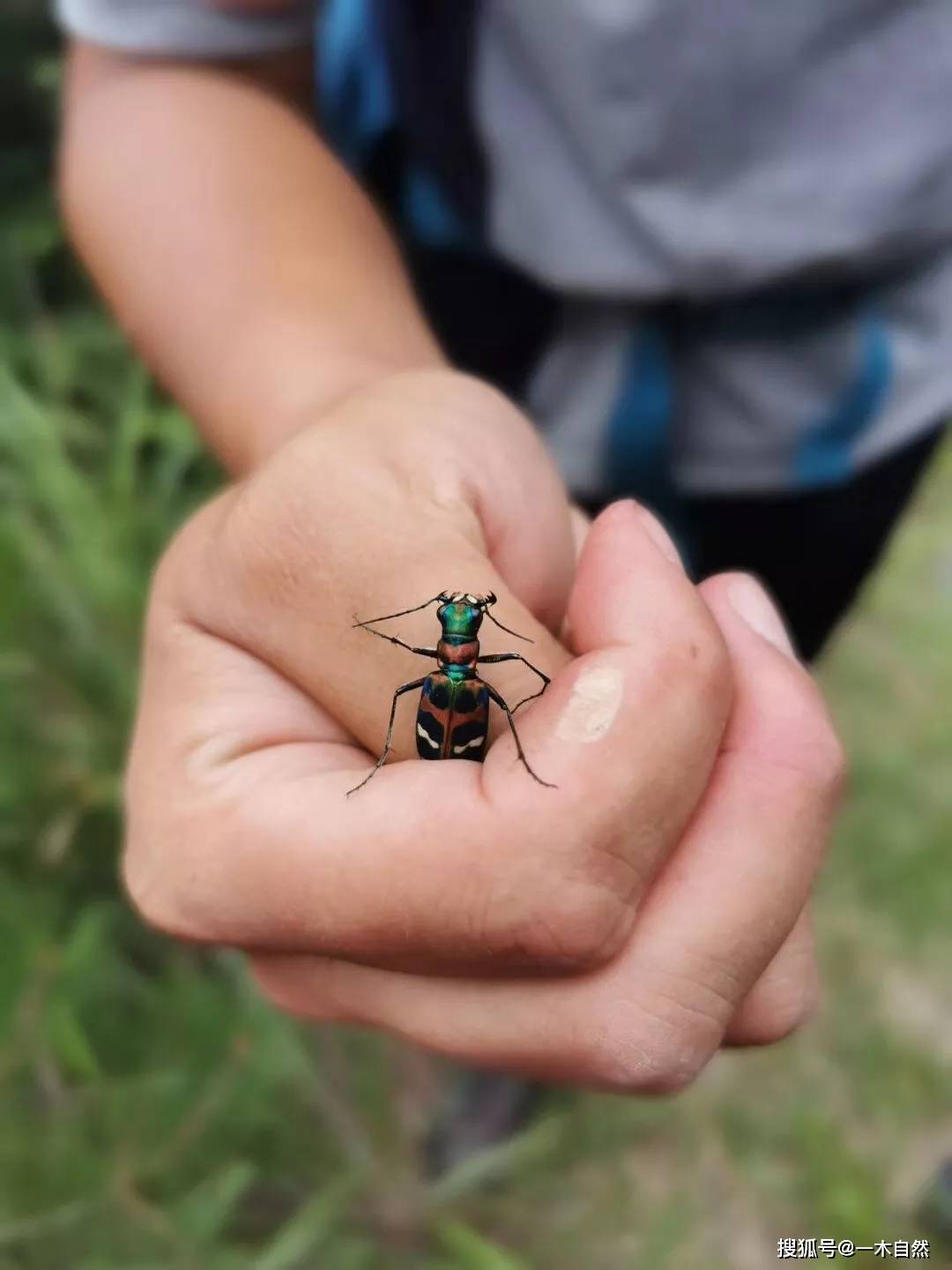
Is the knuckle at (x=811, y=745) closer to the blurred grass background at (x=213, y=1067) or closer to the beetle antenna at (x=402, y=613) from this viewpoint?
the beetle antenna at (x=402, y=613)

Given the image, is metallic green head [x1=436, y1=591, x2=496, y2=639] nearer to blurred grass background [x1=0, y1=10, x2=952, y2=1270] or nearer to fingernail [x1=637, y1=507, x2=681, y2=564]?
fingernail [x1=637, y1=507, x2=681, y2=564]

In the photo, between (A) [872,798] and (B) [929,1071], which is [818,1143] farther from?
(A) [872,798]

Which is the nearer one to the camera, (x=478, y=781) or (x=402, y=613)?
(x=478, y=781)

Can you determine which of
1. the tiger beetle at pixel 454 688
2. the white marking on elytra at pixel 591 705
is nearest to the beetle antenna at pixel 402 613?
the tiger beetle at pixel 454 688

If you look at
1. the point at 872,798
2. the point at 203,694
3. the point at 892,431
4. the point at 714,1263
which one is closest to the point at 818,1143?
the point at 714,1263

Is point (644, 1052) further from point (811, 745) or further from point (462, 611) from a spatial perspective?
point (462, 611)

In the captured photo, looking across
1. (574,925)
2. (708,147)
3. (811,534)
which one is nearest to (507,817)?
(574,925)
